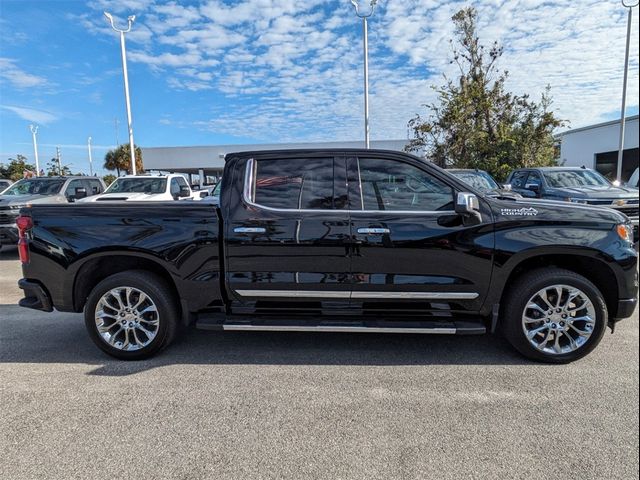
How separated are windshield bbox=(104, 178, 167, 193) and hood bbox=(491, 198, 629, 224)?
10.7 m

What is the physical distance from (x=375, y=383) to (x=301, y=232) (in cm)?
144

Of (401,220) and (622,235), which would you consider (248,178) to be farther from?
(622,235)

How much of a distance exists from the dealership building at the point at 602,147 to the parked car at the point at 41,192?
25352 millimetres

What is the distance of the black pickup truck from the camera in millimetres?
3703

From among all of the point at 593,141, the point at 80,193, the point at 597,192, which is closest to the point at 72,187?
the point at 80,193

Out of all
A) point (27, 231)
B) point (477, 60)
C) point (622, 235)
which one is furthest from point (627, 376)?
point (477, 60)

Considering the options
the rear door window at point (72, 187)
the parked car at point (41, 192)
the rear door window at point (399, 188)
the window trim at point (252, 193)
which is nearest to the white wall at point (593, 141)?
the parked car at point (41, 192)

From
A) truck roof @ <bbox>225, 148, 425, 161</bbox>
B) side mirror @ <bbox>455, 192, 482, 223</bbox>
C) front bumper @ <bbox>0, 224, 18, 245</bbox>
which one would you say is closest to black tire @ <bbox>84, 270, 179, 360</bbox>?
truck roof @ <bbox>225, 148, 425, 161</bbox>

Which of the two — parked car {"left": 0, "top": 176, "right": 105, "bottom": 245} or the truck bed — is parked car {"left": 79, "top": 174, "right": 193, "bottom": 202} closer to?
parked car {"left": 0, "top": 176, "right": 105, "bottom": 245}

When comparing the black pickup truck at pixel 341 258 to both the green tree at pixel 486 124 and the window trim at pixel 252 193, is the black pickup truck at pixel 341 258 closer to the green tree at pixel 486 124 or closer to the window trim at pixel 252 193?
the window trim at pixel 252 193

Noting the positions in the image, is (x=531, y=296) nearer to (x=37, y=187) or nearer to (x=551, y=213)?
(x=551, y=213)

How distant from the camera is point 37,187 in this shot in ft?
38.7

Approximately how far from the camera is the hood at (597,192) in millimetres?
9594

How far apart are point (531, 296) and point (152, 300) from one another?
346 centimetres
